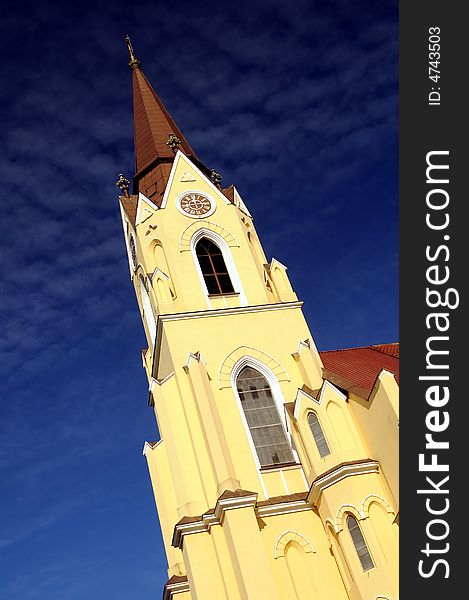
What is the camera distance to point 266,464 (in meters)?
18.1

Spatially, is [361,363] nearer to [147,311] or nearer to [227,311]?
[227,311]

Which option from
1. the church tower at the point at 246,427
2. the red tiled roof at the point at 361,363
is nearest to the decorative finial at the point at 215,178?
the church tower at the point at 246,427

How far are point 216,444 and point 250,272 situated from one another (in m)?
7.14

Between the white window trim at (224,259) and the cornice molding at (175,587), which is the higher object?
the white window trim at (224,259)

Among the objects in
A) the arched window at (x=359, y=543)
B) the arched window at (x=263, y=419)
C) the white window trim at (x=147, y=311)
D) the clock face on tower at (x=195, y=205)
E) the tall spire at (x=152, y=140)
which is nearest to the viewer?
the arched window at (x=359, y=543)

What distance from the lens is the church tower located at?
1566 cm

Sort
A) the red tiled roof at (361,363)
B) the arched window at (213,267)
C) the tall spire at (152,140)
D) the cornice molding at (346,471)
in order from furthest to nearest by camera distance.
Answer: the tall spire at (152,140), the arched window at (213,267), the red tiled roof at (361,363), the cornice molding at (346,471)

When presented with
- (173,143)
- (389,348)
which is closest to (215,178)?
(173,143)

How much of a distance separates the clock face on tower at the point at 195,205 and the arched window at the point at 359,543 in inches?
481

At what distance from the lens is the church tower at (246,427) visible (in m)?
15.7

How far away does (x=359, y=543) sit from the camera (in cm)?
1558

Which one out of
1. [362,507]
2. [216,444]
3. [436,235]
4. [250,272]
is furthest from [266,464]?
[436,235]

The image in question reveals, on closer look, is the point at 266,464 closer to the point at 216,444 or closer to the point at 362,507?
the point at 216,444

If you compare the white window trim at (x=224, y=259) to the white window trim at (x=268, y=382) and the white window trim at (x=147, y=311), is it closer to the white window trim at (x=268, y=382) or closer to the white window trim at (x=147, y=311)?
the white window trim at (x=268, y=382)
